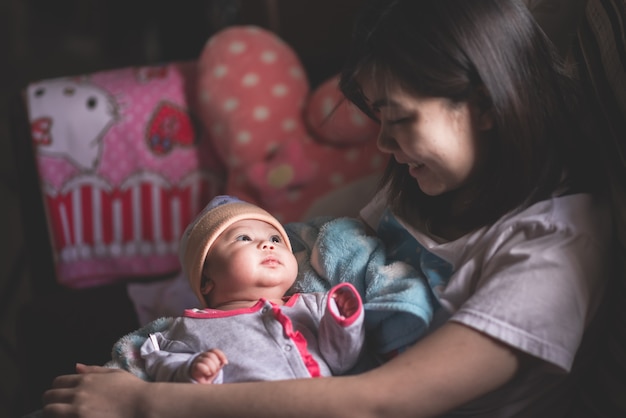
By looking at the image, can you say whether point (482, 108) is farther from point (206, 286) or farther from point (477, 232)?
point (206, 286)

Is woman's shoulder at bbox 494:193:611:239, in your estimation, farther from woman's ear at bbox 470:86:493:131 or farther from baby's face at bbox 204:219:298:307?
baby's face at bbox 204:219:298:307

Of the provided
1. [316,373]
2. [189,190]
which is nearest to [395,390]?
[316,373]

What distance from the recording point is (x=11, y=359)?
233 centimetres

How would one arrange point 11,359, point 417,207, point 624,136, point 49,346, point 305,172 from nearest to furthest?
point 624,136, point 417,207, point 49,346, point 305,172, point 11,359

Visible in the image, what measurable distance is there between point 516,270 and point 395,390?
217mm

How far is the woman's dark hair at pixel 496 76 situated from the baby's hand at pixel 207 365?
42 cm

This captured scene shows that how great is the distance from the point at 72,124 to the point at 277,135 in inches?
21.4

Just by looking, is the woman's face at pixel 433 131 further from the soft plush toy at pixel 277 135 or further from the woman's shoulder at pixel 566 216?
the soft plush toy at pixel 277 135

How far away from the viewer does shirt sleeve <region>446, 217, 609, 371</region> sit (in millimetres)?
886

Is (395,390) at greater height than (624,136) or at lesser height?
lesser

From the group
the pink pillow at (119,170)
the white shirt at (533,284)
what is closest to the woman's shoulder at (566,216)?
the white shirt at (533,284)

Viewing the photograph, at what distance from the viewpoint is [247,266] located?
1.12 meters

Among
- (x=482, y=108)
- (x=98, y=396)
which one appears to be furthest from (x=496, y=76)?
(x=98, y=396)

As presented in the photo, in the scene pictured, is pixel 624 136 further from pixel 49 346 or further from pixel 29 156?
pixel 29 156
